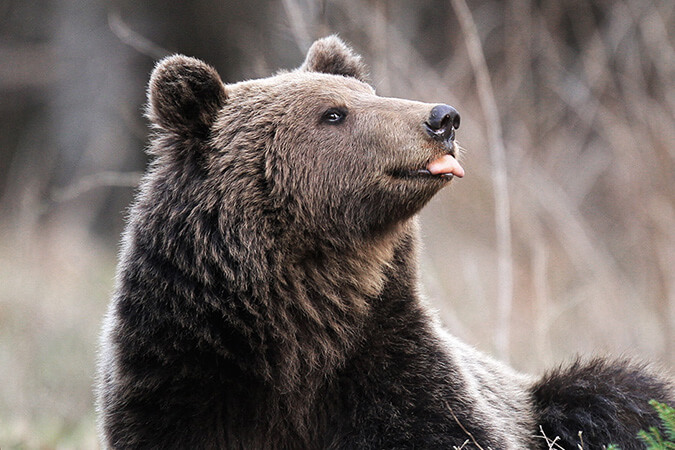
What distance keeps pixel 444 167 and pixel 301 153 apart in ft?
2.04

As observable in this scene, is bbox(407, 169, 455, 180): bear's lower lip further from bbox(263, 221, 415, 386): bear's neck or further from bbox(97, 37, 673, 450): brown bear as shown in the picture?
bbox(263, 221, 415, 386): bear's neck

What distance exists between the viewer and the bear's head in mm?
3672

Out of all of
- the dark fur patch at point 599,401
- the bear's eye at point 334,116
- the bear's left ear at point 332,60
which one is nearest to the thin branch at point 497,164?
the dark fur patch at point 599,401

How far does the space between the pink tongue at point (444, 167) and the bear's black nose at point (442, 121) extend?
0.09 meters

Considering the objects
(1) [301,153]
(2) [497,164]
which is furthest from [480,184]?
(1) [301,153]

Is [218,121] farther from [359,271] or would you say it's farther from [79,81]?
[79,81]

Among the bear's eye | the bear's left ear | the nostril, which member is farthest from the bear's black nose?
the bear's left ear

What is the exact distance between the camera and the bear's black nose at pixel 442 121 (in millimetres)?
3602

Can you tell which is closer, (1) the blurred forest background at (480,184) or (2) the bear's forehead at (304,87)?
(2) the bear's forehead at (304,87)

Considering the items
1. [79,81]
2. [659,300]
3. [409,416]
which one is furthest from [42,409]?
[79,81]

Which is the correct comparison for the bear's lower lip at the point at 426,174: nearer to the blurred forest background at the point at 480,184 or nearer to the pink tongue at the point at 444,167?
the pink tongue at the point at 444,167

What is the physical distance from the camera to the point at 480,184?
356 inches

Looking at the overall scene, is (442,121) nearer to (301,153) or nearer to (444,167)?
(444,167)

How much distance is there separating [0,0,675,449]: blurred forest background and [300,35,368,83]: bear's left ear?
116cm
